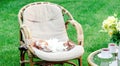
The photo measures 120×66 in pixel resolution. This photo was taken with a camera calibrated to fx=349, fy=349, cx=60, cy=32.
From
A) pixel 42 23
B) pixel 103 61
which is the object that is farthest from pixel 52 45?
pixel 103 61

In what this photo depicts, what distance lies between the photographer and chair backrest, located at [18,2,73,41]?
192 inches

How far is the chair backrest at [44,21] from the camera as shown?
4871mm

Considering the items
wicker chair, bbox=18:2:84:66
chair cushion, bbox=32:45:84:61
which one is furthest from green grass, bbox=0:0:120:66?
chair cushion, bbox=32:45:84:61

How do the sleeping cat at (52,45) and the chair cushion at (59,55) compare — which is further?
the sleeping cat at (52,45)

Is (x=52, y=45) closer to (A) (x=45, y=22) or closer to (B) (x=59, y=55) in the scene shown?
(B) (x=59, y=55)

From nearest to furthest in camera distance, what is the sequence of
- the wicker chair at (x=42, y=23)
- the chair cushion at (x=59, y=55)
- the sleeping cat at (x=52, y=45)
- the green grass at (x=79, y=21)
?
the chair cushion at (x=59, y=55) < the sleeping cat at (x=52, y=45) < the wicker chair at (x=42, y=23) < the green grass at (x=79, y=21)

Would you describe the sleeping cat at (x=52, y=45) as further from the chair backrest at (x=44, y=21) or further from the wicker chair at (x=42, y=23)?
the chair backrest at (x=44, y=21)

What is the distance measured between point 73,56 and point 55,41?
534 millimetres

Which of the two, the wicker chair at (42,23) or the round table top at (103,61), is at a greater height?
the wicker chair at (42,23)

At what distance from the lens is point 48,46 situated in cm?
446

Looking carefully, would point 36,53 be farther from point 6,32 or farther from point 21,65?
point 6,32

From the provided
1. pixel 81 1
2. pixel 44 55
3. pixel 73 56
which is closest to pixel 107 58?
pixel 73 56

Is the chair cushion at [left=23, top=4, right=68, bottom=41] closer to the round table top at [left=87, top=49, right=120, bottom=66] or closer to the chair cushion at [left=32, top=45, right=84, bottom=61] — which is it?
the chair cushion at [left=32, top=45, right=84, bottom=61]

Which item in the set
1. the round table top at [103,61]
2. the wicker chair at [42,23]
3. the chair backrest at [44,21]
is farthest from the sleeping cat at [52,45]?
the round table top at [103,61]
